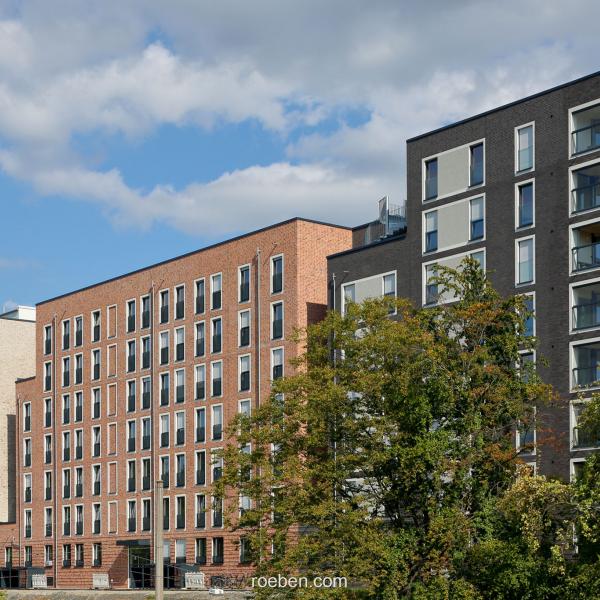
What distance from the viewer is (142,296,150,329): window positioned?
97562 millimetres

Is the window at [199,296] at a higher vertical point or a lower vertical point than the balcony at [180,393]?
higher

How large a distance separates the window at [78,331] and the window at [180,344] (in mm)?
13179

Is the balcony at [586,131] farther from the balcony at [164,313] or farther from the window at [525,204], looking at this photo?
the balcony at [164,313]

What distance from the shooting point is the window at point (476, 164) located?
228 feet

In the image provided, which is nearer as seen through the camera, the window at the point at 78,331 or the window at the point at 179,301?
the window at the point at 179,301

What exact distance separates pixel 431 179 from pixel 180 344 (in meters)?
28.2

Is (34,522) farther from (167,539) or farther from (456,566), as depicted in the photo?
→ (456,566)

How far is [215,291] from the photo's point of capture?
91062 millimetres

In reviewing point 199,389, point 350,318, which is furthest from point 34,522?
point 350,318

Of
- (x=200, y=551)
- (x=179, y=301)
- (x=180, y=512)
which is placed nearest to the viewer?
(x=200, y=551)

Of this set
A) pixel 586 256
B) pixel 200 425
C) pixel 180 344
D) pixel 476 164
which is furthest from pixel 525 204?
pixel 180 344

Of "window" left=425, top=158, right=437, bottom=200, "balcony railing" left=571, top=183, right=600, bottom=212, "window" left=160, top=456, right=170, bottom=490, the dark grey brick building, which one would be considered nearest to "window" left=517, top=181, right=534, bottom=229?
the dark grey brick building

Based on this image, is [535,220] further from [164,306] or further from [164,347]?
[164,347]

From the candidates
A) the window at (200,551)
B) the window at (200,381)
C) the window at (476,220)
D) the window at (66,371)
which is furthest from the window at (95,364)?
the window at (476,220)
